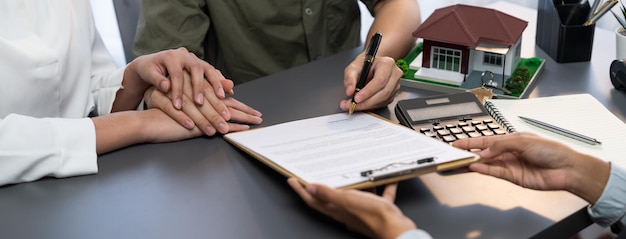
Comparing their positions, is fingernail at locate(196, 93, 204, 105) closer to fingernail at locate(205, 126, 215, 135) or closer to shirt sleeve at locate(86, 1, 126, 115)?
fingernail at locate(205, 126, 215, 135)

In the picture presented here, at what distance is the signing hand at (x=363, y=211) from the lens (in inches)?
32.2

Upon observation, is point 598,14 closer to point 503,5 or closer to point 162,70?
point 503,5

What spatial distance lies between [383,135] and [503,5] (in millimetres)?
892

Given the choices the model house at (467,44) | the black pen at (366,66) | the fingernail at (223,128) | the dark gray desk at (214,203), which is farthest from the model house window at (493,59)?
the fingernail at (223,128)

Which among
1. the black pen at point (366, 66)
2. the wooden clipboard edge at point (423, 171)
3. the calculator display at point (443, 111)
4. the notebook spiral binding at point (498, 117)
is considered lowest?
the notebook spiral binding at point (498, 117)

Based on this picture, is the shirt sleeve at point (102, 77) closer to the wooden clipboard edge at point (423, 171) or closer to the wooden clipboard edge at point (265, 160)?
the wooden clipboard edge at point (265, 160)

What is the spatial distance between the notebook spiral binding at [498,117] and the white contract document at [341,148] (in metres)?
0.17

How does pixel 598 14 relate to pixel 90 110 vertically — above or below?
above

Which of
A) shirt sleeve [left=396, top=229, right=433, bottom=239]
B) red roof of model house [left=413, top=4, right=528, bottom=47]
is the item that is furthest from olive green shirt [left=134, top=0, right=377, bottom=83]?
shirt sleeve [left=396, top=229, right=433, bottom=239]

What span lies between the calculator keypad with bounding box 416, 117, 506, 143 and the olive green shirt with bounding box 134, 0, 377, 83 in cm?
64

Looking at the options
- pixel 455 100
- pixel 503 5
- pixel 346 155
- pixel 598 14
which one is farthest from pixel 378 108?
pixel 503 5

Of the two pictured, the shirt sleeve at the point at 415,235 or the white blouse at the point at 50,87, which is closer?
the shirt sleeve at the point at 415,235

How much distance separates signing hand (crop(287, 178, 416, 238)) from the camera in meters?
0.82

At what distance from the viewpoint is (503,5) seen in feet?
5.84
